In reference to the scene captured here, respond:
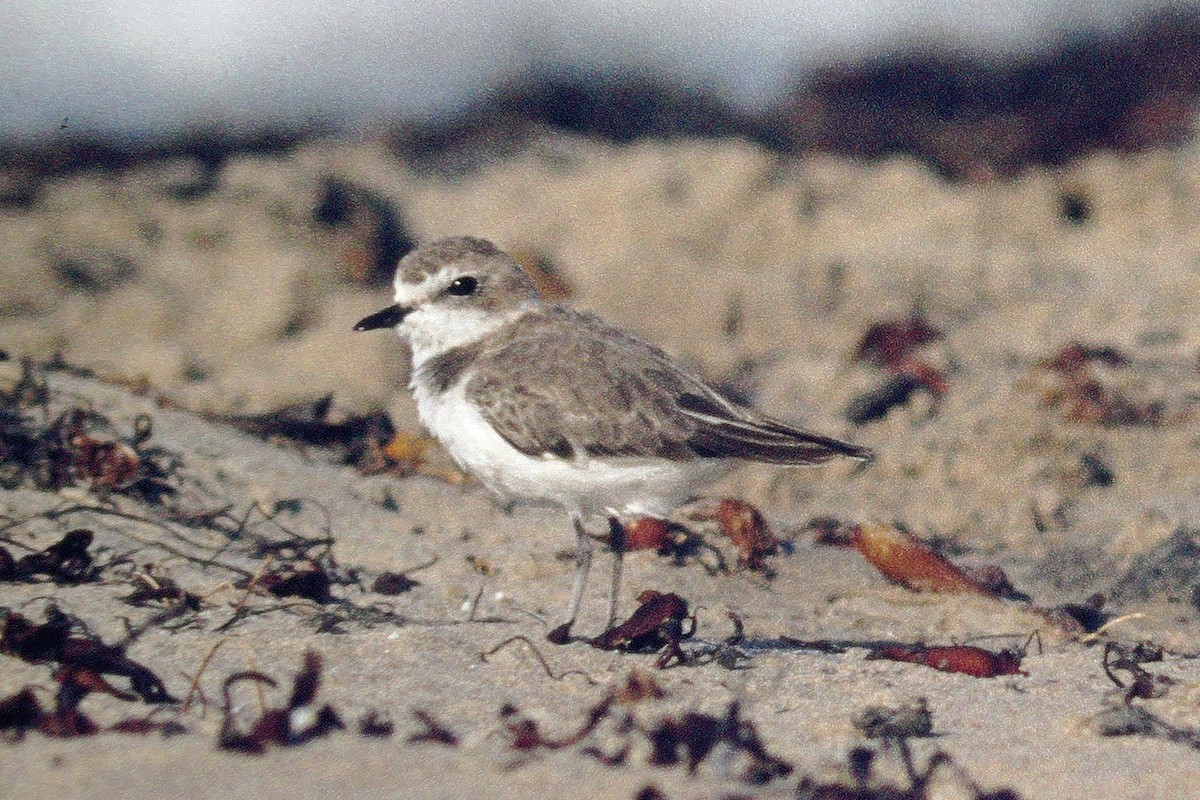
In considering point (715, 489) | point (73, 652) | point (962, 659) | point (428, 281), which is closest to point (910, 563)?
point (962, 659)

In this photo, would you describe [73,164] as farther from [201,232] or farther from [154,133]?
[201,232]

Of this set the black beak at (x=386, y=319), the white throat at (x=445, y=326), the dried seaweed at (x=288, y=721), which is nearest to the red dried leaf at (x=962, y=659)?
Answer: the dried seaweed at (x=288, y=721)

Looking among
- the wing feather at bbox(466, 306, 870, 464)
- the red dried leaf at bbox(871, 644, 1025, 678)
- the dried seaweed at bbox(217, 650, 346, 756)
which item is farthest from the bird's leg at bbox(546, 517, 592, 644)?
the dried seaweed at bbox(217, 650, 346, 756)

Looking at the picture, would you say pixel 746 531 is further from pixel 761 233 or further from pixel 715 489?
pixel 761 233

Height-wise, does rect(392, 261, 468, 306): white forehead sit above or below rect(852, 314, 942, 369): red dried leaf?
above

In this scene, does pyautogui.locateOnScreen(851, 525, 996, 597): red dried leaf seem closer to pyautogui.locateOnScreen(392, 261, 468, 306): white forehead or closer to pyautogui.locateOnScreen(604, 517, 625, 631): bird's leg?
pyautogui.locateOnScreen(604, 517, 625, 631): bird's leg

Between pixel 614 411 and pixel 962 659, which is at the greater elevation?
pixel 614 411
